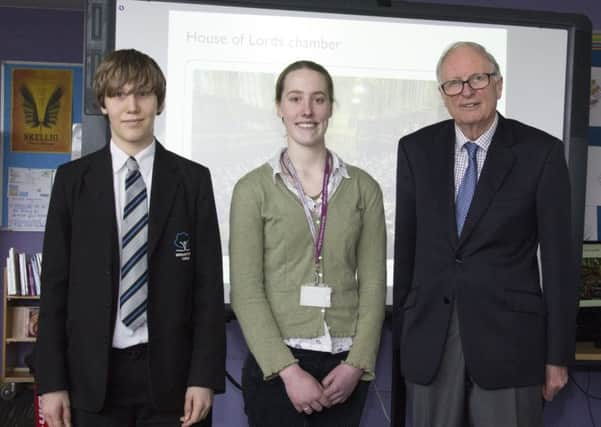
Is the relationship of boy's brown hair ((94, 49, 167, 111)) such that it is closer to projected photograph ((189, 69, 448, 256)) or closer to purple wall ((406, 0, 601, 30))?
projected photograph ((189, 69, 448, 256))

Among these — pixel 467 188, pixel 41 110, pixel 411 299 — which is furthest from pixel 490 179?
pixel 41 110

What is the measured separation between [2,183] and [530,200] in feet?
13.2

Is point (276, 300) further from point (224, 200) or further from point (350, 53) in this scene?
point (350, 53)

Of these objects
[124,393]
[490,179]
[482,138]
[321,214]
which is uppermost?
[482,138]

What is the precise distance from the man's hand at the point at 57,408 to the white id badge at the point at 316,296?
1.93 feet

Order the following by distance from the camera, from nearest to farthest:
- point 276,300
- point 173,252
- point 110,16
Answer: point 173,252 < point 276,300 < point 110,16

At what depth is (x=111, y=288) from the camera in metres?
1.44

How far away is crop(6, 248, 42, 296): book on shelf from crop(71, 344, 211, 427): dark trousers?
3.09 m

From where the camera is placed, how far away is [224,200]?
2.38 meters

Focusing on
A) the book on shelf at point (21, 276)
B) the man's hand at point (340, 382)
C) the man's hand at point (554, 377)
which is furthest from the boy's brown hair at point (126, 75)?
the book on shelf at point (21, 276)

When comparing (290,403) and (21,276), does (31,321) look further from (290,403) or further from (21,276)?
(290,403)

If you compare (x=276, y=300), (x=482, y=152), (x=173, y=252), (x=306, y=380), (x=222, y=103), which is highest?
(x=222, y=103)

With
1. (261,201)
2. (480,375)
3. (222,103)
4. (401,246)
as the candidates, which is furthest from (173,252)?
(222,103)

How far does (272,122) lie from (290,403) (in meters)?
1.12
